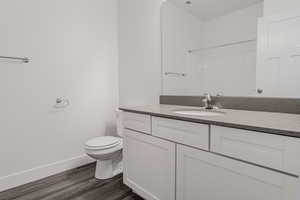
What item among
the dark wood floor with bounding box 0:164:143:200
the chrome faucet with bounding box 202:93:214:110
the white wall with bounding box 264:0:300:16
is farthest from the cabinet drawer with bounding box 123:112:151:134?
the white wall with bounding box 264:0:300:16

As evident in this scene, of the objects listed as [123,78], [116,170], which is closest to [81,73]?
[123,78]

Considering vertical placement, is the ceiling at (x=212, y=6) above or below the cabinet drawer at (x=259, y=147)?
above

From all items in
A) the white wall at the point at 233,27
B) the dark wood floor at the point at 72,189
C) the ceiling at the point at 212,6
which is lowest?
the dark wood floor at the point at 72,189

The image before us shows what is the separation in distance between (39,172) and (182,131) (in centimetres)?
170

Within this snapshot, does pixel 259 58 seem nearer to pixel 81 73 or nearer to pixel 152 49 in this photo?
pixel 152 49

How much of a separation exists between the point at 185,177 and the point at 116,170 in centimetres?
114

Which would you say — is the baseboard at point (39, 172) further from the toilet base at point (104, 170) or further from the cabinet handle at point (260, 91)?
the cabinet handle at point (260, 91)

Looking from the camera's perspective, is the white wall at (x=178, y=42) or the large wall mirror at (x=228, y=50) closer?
the large wall mirror at (x=228, y=50)

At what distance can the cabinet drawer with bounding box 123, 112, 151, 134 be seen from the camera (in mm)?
1333

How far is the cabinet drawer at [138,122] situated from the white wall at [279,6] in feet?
3.87

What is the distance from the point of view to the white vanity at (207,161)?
71 centimetres

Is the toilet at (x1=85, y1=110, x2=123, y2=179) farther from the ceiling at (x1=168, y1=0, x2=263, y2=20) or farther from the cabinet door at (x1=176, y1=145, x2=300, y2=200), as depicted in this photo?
the ceiling at (x1=168, y1=0, x2=263, y2=20)

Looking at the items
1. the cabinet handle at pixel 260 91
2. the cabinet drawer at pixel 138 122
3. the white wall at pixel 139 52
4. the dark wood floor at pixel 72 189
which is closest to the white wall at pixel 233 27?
the cabinet handle at pixel 260 91

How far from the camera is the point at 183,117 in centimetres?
104
